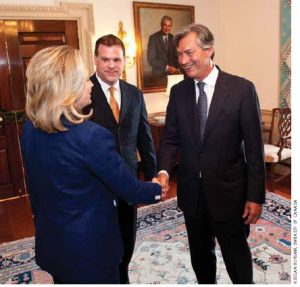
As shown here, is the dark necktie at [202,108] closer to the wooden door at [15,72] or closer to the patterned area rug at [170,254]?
the patterned area rug at [170,254]

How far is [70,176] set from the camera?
1.20 m

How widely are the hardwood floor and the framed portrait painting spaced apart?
5.44ft

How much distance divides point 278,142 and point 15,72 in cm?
354

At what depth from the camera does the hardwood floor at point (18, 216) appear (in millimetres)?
3291

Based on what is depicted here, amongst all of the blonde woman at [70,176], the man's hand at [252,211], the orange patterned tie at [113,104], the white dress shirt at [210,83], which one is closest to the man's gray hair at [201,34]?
the white dress shirt at [210,83]

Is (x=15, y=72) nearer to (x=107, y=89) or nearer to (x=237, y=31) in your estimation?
(x=107, y=89)

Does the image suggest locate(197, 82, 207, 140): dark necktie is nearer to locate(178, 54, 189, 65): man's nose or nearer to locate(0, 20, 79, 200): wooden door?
locate(178, 54, 189, 65): man's nose

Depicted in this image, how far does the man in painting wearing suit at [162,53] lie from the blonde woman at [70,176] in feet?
12.5

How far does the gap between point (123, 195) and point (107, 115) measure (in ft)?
2.25

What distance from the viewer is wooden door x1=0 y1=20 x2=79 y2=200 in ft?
12.9

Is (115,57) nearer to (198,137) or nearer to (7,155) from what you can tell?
(198,137)

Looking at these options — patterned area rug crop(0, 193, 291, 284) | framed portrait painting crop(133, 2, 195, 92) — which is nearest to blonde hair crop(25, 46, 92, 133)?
patterned area rug crop(0, 193, 291, 284)

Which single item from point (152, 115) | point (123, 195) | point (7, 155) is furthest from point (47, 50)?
point (152, 115)

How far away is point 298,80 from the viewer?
128 cm
